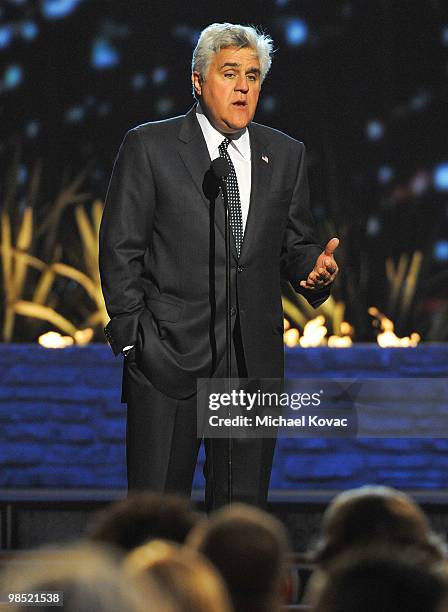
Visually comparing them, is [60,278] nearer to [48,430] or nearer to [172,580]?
[48,430]

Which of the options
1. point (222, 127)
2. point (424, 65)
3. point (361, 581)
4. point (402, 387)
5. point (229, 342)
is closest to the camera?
point (361, 581)

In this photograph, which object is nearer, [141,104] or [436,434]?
[436,434]

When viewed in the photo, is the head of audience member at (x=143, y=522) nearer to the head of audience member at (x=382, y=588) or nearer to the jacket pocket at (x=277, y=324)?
the head of audience member at (x=382, y=588)

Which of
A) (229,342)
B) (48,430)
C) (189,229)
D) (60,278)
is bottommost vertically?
(48,430)

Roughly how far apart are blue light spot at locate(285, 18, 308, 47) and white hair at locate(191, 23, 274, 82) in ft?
7.96

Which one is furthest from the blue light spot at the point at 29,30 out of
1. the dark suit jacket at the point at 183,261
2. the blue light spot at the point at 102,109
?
the dark suit jacket at the point at 183,261

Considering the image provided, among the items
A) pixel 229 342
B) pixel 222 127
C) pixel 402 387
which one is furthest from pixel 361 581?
pixel 402 387

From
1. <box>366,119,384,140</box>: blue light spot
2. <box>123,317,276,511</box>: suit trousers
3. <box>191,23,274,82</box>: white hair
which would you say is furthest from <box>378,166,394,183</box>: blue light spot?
<box>123,317,276,511</box>: suit trousers

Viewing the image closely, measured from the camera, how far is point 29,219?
5941mm

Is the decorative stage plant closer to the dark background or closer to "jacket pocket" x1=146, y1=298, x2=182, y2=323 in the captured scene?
the dark background

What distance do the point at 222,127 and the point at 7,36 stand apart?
268 cm

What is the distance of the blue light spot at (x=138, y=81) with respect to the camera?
231 inches

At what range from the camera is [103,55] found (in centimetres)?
589

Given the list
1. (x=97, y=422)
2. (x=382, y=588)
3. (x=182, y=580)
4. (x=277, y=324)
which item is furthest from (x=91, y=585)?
(x=97, y=422)
